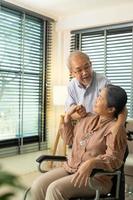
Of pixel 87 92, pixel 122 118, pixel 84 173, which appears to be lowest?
pixel 84 173

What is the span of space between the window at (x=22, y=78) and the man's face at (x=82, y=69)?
164cm

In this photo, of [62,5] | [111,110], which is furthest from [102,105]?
[62,5]

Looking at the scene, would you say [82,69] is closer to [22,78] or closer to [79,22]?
[22,78]

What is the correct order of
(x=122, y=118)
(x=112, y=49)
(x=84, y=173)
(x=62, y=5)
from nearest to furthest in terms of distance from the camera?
(x=84, y=173) < (x=122, y=118) < (x=62, y=5) < (x=112, y=49)

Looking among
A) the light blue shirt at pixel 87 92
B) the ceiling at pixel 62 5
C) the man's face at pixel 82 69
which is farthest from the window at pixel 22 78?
the man's face at pixel 82 69

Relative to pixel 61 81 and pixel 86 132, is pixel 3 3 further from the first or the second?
pixel 86 132

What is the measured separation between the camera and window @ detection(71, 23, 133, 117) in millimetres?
3979

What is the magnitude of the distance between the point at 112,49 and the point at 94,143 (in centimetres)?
251

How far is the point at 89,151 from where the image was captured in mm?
1860

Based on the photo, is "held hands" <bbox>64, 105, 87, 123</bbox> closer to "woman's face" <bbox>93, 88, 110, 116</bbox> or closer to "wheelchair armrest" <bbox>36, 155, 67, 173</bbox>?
"woman's face" <bbox>93, 88, 110, 116</bbox>

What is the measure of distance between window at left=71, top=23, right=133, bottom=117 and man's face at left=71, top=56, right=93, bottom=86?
184 cm

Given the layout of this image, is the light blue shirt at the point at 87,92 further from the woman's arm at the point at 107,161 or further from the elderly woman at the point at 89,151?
the woman's arm at the point at 107,161

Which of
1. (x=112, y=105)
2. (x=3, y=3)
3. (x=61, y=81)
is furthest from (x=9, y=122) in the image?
(x=112, y=105)

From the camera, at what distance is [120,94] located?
184 cm
